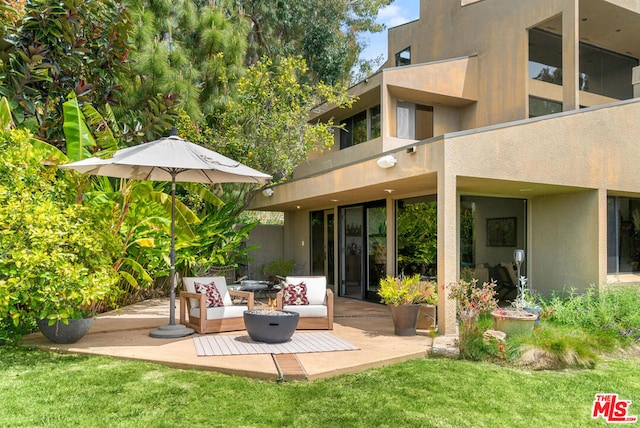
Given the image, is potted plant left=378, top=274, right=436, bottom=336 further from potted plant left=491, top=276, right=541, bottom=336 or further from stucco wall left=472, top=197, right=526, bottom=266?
stucco wall left=472, top=197, right=526, bottom=266

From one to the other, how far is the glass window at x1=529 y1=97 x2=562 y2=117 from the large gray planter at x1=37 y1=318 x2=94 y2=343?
13.8 metres

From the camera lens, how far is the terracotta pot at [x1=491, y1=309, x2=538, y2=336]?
7586 mm

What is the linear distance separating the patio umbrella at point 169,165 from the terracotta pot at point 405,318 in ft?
10.5

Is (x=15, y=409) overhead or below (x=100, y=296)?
below

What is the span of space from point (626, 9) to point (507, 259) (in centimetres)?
873

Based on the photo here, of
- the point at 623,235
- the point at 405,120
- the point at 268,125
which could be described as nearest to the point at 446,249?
the point at 623,235

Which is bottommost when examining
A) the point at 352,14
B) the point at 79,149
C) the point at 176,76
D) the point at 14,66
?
the point at 79,149

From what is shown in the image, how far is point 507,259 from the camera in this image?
37.5ft

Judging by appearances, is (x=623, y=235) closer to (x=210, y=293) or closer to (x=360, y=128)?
(x=360, y=128)

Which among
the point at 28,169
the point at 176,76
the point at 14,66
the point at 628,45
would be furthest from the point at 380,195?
the point at 628,45

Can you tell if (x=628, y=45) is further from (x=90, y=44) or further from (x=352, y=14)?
(x=90, y=44)

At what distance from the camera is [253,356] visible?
6.69 meters

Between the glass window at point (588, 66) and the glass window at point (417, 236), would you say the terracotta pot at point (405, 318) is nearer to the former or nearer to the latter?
the glass window at point (417, 236)

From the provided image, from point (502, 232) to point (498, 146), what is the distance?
3.29 metres
